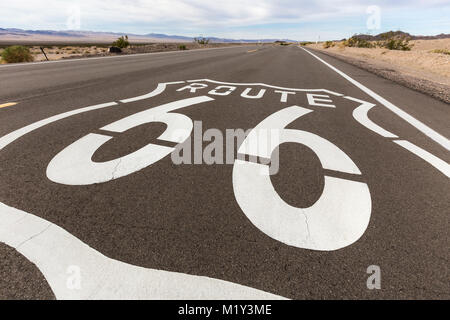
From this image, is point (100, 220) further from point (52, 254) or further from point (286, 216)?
point (286, 216)

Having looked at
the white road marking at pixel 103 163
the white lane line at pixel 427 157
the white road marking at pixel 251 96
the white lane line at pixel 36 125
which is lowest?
the white lane line at pixel 427 157

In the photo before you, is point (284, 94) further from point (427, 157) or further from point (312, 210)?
point (312, 210)

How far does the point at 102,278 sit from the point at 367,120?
466 cm

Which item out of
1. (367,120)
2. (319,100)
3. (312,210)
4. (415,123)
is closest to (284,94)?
(319,100)

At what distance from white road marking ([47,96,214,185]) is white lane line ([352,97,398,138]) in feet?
9.86

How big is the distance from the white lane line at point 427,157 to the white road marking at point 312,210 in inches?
40.3

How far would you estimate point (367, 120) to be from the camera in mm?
4340

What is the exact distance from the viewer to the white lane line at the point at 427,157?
9.14ft

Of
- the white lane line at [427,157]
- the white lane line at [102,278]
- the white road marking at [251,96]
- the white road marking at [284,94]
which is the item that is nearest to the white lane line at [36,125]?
the white lane line at [102,278]

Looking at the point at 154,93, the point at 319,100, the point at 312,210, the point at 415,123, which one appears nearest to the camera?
the point at 312,210

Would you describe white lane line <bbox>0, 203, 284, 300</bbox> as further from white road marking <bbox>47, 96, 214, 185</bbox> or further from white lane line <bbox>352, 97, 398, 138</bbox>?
white lane line <bbox>352, 97, 398, 138</bbox>

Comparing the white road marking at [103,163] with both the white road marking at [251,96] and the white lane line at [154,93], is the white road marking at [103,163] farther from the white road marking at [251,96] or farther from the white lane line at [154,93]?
the white road marking at [251,96]

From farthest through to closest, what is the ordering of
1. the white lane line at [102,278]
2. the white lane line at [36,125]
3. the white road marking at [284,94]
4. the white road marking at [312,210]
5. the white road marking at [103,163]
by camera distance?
the white road marking at [284,94] < the white lane line at [36,125] < the white road marking at [103,163] < the white road marking at [312,210] < the white lane line at [102,278]
